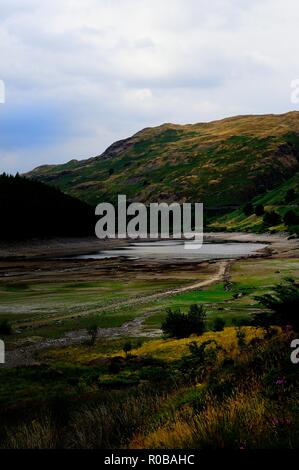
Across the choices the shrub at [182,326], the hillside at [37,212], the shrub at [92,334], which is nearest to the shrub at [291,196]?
the hillside at [37,212]

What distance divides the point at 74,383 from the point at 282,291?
26.7 feet

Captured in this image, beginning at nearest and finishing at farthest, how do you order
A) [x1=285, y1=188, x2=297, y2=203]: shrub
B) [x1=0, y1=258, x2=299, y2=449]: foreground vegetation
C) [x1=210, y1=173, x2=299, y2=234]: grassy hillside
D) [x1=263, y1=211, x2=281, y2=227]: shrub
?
[x1=0, y1=258, x2=299, y2=449]: foreground vegetation, [x1=210, y1=173, x2=299, y2=234]: grassy hillside, [x1=263, y1=211, x2=281, y2=227]: shrub, [x1=285, y1=188, x2=297, y2=203]: shrub

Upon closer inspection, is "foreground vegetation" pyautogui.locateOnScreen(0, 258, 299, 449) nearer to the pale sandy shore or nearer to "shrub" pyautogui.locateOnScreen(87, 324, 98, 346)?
"shrub" pyautogui.locateOnScreen(87, 324, 98, 346)

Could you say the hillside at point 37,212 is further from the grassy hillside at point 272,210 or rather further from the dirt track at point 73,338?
the dirt track at point 73,338

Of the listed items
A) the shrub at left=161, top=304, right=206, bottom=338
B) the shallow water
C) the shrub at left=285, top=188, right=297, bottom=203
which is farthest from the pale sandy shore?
the shrub at left=161, top=304, right=206, bottom=338

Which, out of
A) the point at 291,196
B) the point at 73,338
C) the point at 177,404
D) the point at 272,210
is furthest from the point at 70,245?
the point at 177,404

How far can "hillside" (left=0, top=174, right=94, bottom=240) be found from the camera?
122562 millimetres

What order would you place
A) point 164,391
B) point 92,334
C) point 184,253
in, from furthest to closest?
1. point 184,253
2. point 92,334
3. point 164,391

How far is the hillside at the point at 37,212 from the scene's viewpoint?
122562mm

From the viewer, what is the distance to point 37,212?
438 feet

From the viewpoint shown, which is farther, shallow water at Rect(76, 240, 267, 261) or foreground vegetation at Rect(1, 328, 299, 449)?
shallow water at Rect(76, 240, 267, 261)

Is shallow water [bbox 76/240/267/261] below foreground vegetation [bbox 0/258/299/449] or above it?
below

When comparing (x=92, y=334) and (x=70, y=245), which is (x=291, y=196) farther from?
(x=92, y=334)
